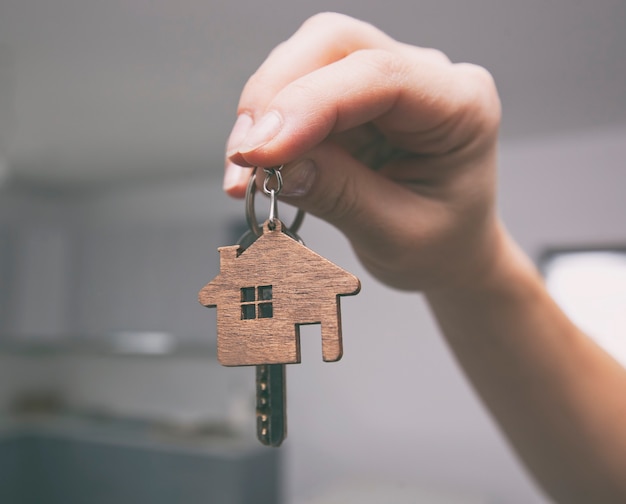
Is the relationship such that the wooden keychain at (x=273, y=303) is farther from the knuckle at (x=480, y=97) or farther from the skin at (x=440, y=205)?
the knuckle at (x=480, y=97)

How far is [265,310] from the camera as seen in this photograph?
285 mm

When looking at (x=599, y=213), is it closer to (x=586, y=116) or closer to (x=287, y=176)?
(x=586, y=116)

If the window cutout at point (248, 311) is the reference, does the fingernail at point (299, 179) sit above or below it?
above

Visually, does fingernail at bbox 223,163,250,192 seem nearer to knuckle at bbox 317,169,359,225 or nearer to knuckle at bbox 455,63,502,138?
knuckle at bbox 317,169,359,225

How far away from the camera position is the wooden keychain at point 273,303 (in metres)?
0.27

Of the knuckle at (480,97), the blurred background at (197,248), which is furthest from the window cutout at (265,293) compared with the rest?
the blurred background at (197,248)

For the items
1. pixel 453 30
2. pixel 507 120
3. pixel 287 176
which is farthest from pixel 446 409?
pixel 287 176

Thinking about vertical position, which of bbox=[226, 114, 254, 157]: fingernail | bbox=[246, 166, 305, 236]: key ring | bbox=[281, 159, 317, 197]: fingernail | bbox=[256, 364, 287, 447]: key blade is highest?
bbox=[226, 114, 254, 157]: fingernail

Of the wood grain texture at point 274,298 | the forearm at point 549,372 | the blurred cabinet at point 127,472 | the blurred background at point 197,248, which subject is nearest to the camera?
the wood grain texture at point 274,298

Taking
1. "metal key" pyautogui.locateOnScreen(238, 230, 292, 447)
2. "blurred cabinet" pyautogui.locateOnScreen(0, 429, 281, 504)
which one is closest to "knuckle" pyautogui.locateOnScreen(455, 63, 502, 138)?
"metal key" pyautogui.locateOnScreen(238, 230, 292, 447)

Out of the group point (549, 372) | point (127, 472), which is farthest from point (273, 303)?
point (127, 472)

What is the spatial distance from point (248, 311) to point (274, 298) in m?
0.02

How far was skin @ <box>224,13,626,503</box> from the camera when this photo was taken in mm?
326

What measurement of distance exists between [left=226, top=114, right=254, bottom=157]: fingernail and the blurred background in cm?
40
